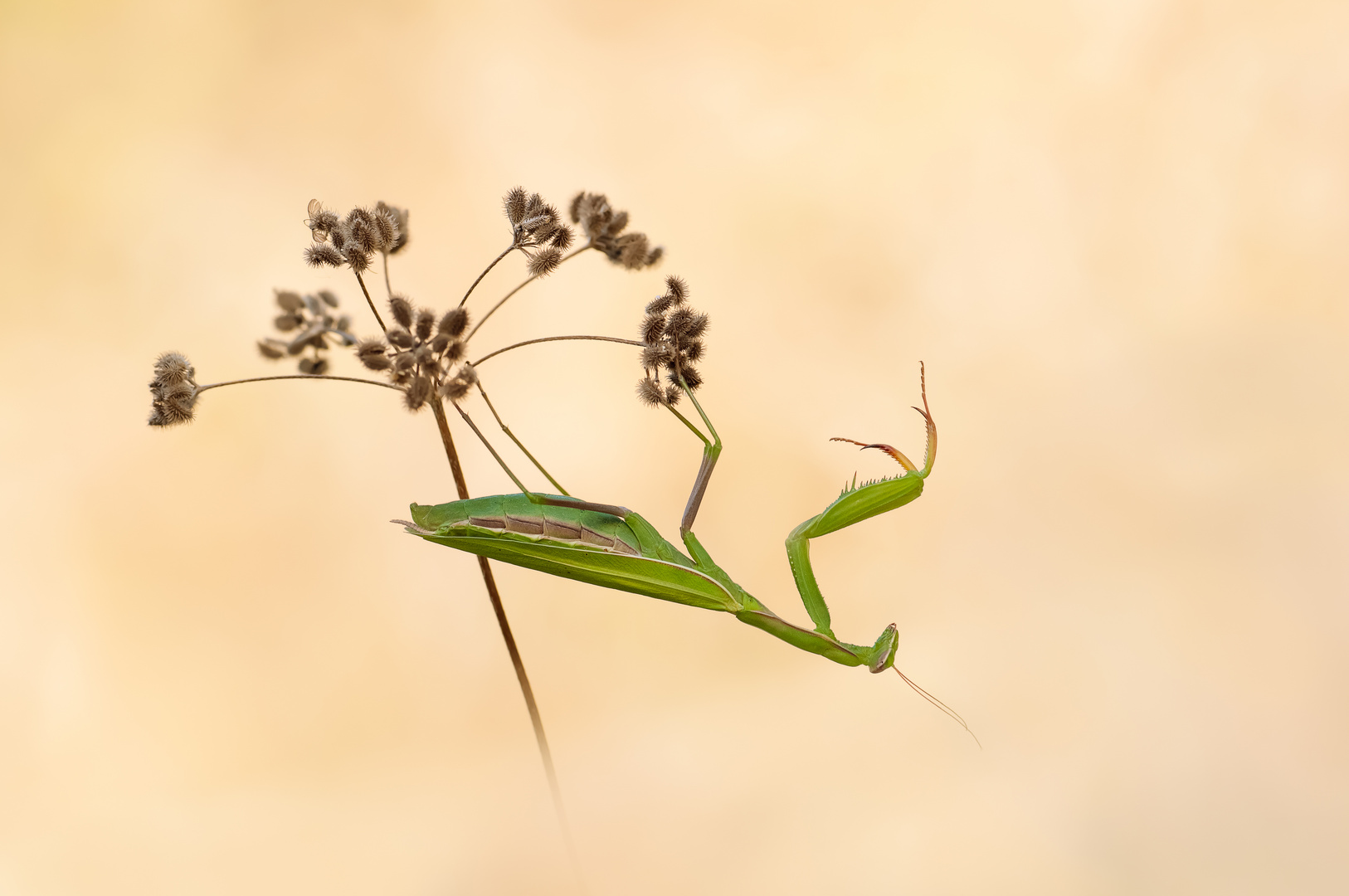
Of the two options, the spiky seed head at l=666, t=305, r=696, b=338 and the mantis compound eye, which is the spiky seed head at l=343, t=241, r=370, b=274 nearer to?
the spiky seed head at l=666, t=305, r=696, b=338

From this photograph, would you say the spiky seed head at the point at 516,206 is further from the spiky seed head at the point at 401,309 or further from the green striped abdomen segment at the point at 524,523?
the green striped abdomen segment at the point at 524,523

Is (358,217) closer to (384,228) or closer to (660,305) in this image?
(384,228)

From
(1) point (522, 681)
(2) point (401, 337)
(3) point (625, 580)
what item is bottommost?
(1) point (522, 681)

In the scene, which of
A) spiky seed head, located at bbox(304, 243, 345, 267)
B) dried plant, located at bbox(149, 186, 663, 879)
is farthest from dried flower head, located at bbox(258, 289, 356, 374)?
spiky seed head, located at bbox(304, 243, 345, 267)

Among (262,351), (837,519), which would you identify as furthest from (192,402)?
(837,519)

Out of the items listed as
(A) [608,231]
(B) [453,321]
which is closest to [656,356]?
(A) [608,231]

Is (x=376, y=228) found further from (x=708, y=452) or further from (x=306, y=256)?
(x=708, y=452)
